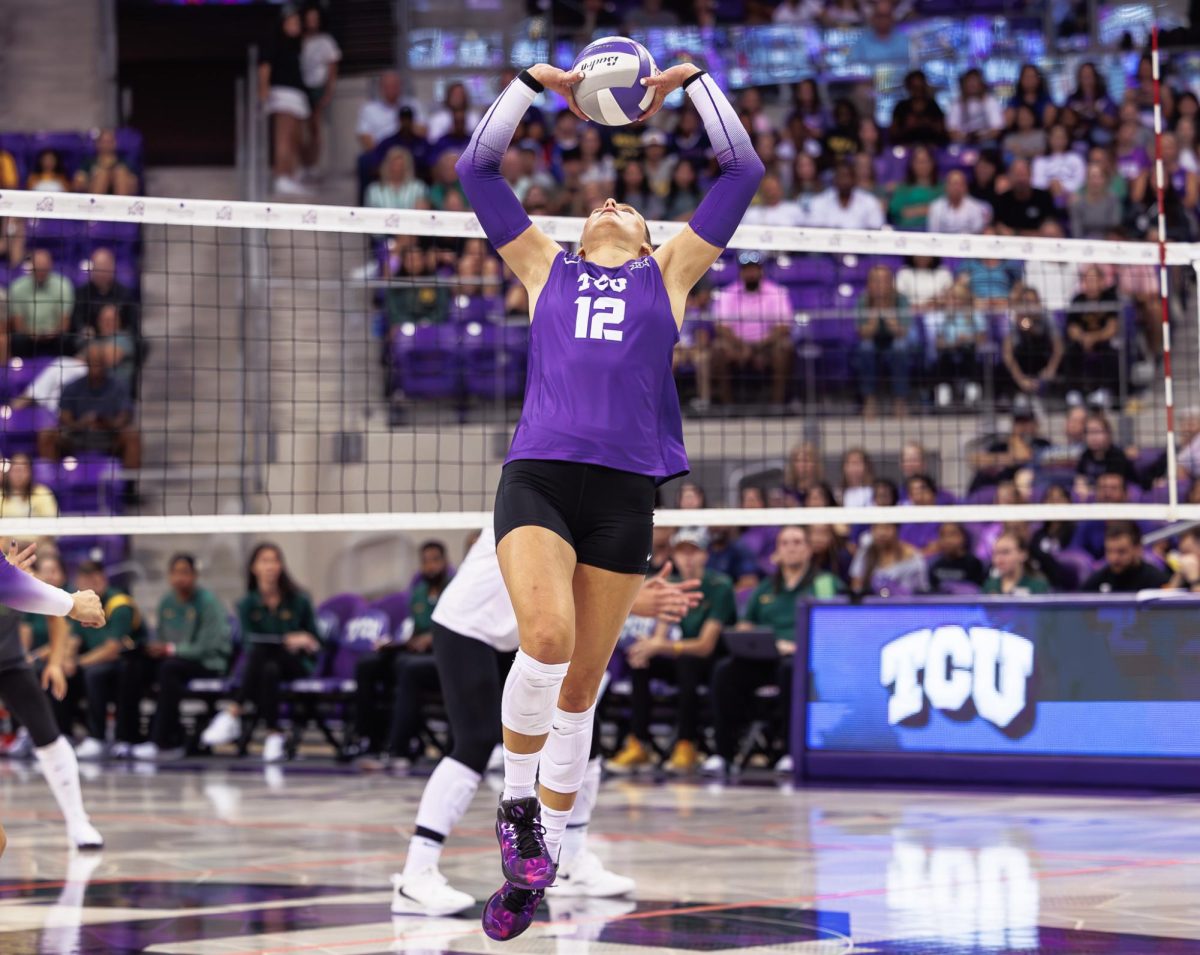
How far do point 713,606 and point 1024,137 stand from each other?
716 cm

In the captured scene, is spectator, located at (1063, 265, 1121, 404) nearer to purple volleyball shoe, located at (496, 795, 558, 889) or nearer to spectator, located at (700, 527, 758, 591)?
spectator, located at (700, 527, 758, 591)

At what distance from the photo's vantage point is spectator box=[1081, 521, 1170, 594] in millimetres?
11508

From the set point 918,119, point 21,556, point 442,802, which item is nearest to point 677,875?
point 442,802

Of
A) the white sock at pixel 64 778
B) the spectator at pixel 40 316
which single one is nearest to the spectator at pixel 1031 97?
the spectator at pixel 40 316

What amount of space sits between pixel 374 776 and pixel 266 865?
4585 mm

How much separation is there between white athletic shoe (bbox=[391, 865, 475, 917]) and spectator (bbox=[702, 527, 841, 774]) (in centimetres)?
557

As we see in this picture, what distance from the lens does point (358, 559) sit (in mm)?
16812

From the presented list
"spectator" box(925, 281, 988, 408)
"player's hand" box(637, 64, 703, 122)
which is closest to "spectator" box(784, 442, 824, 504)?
"spectator" box(925, 281, 988, 408)

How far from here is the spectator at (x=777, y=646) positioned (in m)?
12.5

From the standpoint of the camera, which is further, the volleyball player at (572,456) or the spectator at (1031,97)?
the spectator at (1031,97)

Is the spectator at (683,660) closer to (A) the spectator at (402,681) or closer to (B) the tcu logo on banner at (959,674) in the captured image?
(A) the spectator at (402,681)

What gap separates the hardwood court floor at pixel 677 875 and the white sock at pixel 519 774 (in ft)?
3.27

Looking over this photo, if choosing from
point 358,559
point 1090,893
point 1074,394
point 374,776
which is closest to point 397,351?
point 358,559

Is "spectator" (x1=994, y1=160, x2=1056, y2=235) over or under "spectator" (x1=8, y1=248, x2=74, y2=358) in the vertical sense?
over
